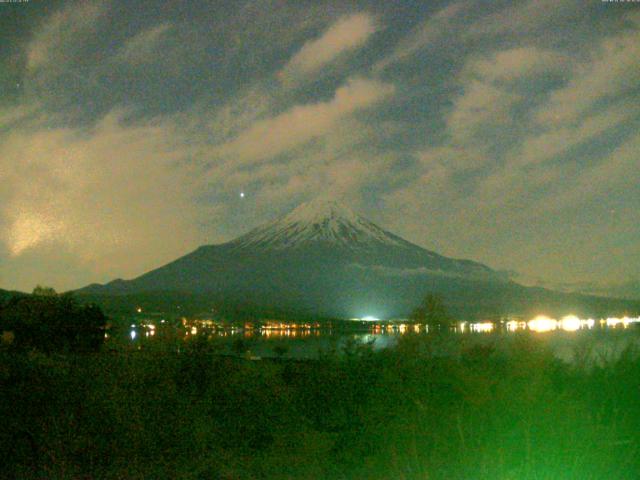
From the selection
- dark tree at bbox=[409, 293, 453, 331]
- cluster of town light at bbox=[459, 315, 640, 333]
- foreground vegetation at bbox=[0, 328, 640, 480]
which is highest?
dark tree at bbox=[409, 293, 453, 331]

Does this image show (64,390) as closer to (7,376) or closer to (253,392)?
(7,376)

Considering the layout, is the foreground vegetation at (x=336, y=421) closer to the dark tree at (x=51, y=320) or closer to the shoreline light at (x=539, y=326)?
the shoreline light at (x=539, y=326)

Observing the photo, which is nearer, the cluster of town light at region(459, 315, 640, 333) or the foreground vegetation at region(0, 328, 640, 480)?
the foreground vegetation at region(0, 328, 640, 480)

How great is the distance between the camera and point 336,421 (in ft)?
47.4

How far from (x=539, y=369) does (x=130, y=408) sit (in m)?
6.48

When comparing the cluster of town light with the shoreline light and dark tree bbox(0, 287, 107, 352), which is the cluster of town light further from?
dark tree bbox(0, 287, 107, 352)

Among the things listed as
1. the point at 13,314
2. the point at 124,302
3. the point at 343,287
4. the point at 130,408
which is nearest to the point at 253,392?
the point at 130,408

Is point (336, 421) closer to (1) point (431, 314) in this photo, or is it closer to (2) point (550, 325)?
(1) point (431, 314)

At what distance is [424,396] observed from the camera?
40.5 ft

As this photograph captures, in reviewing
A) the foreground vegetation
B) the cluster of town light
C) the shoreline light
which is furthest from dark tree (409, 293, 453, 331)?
the foreground vegetation

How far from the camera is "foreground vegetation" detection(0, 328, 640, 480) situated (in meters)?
9.90

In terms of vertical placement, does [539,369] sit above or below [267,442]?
above

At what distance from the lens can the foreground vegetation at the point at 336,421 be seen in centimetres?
990

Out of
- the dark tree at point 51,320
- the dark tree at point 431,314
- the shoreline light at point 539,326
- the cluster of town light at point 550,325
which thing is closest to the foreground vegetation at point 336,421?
the shoreline light at point 539,326
